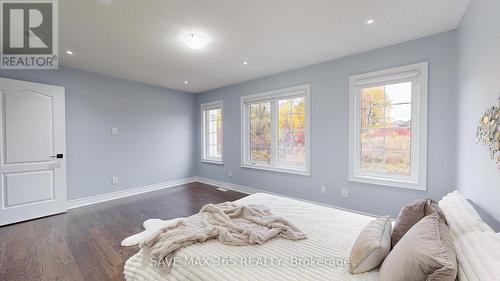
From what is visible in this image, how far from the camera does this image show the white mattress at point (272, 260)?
1065 millimetres

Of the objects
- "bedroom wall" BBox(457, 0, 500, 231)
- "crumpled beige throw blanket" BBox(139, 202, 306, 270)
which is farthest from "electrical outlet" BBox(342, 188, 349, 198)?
"crumpled beige throw blanket" BBox(139, 202, 306, 270)

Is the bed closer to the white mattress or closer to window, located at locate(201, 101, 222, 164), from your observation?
the white mattress

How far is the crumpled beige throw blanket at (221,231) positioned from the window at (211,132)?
3492 millimetres

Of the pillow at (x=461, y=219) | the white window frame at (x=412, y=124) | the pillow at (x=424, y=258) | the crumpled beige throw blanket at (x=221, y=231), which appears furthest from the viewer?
the white window frame at (x=412, y=124)

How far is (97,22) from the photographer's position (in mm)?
2205

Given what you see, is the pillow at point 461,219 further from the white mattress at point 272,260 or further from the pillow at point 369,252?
the white mattress at point 272,260

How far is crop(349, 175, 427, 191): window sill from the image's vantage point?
2595 millimetres

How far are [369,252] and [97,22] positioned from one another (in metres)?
3.07

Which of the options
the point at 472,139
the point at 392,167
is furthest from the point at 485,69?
the point at 392,167

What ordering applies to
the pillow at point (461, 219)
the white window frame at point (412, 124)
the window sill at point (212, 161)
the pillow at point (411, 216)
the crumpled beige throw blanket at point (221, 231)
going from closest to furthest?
the pillow at point (461, 219), the pillow at point (411, 216), the crumpled beige throw blanket at point (221, 231), the white window frame at point (412, 124), the window sill at point (212, 161)

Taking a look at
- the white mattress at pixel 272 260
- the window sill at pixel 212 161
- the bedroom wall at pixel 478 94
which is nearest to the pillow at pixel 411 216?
the white mattress at pixel 272 260

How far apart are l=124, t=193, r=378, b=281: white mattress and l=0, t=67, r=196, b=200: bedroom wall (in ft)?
10.7

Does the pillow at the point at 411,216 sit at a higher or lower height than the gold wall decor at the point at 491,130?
lower

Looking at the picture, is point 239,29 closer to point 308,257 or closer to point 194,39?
point 194,39
